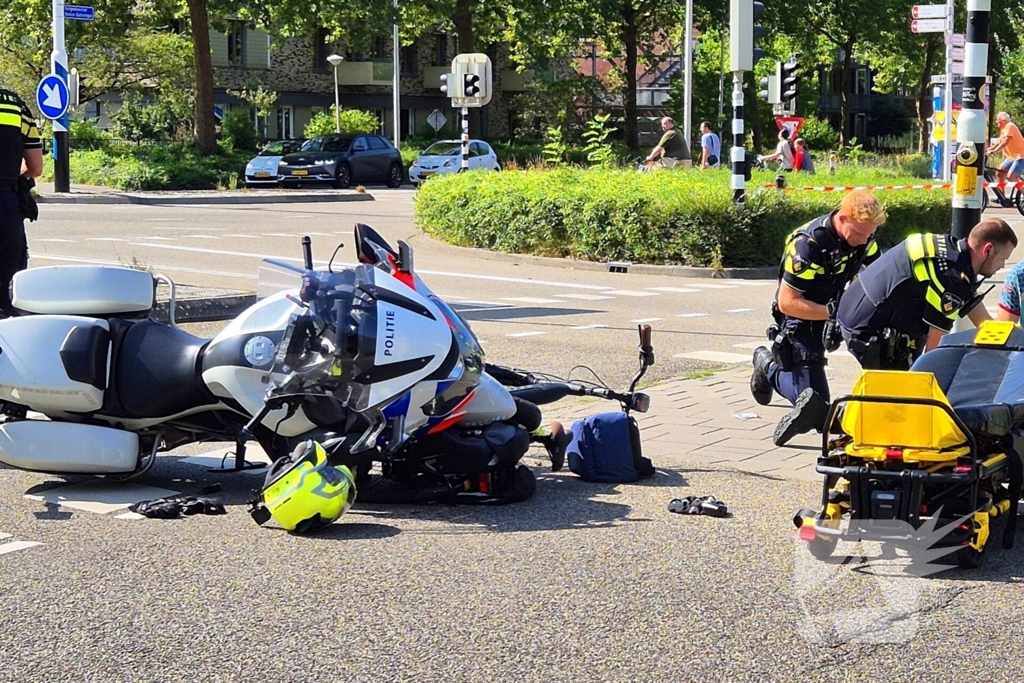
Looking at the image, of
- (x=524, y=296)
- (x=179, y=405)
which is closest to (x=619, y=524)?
(x=179, y=405)

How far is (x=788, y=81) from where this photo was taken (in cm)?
2766

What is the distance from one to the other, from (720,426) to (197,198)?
26.6 m

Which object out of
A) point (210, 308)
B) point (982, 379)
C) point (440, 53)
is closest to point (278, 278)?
point (982, 379)

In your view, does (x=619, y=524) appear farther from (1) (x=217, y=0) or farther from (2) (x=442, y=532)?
(1) (x=217, y=0)

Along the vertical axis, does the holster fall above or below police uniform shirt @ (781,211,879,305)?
above

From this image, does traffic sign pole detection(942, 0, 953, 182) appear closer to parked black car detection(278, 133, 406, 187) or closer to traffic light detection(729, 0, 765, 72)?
traffic light detection(729, 0, 765, 72)

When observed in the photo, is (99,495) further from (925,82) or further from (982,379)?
(925,82)

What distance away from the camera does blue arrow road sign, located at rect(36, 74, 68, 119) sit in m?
26.1

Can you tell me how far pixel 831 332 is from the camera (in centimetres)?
805

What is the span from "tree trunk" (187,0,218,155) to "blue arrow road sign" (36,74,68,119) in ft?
45.5

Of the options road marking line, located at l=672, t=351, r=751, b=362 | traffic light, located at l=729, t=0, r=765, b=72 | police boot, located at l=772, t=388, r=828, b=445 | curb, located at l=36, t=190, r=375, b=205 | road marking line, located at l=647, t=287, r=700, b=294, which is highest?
traffic light, located at l=729, t=0, r=765, b=72

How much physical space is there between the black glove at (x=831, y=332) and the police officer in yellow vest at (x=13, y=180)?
4953 millimetres

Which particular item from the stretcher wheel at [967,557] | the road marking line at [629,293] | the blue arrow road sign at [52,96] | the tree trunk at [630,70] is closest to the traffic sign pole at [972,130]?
the stretcher wheel at [967,557]

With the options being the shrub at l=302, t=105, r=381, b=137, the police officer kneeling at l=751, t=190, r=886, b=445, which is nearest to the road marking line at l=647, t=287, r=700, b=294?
the police officer kneeling at l=751, t=190, r=886, b=445
